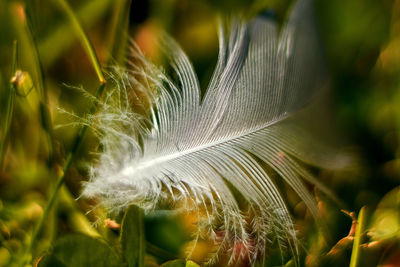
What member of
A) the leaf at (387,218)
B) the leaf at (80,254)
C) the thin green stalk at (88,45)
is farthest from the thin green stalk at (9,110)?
the leaf at (387,218)

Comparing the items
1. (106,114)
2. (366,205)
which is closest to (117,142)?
(106,114)

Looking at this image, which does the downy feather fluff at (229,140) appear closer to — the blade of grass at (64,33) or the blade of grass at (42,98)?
the blade of grass at (42,98)

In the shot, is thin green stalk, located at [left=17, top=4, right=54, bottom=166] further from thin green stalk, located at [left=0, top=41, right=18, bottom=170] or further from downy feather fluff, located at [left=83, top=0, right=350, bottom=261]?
downy feather fluff, located at [left=83, top=0, right=350, bottom=261]

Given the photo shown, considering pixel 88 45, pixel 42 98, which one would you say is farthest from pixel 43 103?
pixel 88 45

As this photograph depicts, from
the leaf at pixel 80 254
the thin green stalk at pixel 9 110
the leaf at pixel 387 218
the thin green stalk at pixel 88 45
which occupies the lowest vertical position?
the leaf at pixel 80 254

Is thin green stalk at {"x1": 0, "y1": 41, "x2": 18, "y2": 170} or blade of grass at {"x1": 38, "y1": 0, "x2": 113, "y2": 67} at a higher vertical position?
blade of grass at {"x1": 38, "y1": 0, "x2": 113, "y2": 67}

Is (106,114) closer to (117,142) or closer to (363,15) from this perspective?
(117,142)

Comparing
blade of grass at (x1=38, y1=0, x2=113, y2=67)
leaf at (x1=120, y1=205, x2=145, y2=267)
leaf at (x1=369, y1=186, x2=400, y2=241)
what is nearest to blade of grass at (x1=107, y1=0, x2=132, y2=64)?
blade of grass at (x1=38, y1=0, x2=113, y2=67)
